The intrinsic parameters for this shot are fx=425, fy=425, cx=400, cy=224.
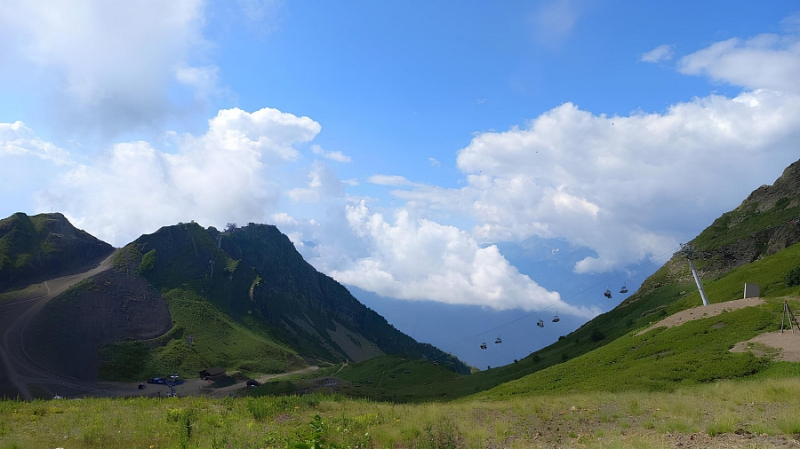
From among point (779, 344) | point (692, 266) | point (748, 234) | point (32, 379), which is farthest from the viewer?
point (32, 379)

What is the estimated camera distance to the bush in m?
49.2

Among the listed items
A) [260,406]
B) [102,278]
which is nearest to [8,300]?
[102,278]

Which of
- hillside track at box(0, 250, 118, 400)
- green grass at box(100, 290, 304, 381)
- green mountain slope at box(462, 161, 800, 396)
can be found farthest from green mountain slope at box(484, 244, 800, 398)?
green grass at box(100, 290, 304, 381)

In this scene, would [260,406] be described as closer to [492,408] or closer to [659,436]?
[492,408]

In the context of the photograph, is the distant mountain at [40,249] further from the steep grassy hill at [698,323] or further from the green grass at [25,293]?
the steep grassy hill at [698,323]

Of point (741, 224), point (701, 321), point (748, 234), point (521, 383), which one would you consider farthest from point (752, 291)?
point (741, 224)

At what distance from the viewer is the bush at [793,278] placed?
161 feet

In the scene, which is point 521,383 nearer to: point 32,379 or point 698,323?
point 698,323

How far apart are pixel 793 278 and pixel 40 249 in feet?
746

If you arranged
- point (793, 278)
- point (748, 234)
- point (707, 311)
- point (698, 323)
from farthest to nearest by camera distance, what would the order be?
point (748, 234), point (793, 278), point (707, 311), point (698, 323)

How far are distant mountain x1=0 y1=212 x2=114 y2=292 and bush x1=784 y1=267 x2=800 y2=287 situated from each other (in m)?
209

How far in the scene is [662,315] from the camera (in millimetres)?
60656

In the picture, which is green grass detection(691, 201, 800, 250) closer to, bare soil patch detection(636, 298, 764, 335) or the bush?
the bush

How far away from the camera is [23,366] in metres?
113
